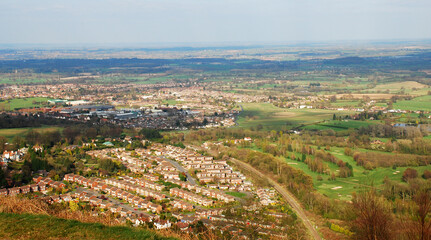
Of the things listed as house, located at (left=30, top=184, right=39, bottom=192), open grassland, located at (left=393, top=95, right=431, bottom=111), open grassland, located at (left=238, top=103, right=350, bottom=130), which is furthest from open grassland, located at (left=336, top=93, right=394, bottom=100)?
house, located at (left=30, top=184, right=39, bottom=192)

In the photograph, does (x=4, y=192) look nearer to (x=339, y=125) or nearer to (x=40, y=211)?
(x=40, y=211)

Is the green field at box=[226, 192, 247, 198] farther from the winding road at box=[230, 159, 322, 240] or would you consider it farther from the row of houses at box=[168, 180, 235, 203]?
the winding road at box=[230, 159, 322, 240]

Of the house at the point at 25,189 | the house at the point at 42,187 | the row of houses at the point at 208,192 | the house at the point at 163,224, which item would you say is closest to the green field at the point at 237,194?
the row of houses at the point at 208,192

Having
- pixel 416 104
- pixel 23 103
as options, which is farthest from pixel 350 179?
pixel 23 103

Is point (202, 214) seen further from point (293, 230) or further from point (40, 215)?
point (40, 215)

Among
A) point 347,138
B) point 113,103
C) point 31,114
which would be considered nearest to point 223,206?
point 347,138
